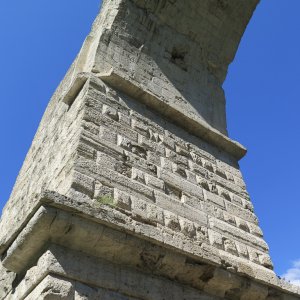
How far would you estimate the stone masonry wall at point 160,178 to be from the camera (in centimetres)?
341

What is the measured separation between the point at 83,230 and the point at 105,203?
494 millimetres

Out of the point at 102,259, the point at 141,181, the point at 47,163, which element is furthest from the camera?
the point at 47,163

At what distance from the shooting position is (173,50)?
6.16 m

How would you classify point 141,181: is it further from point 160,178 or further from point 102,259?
point 102,259

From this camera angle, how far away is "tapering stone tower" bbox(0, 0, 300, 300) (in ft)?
8.97

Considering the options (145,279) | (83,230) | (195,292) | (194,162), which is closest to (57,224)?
(83,230)

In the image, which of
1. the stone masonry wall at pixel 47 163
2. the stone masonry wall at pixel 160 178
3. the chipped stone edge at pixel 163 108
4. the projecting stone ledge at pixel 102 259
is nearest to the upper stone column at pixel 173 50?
the chipped stone edge at pixel 163 108

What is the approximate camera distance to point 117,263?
2896 millimetres

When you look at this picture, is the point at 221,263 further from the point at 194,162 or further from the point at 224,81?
the point at 224,81

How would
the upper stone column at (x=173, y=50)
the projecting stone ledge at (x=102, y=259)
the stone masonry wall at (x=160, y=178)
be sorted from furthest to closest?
the upper stone column at (x=173, y=50)
the stone masonry wall at (x=160, y=178)
the projecting stone ledge at (x=102, y=259)

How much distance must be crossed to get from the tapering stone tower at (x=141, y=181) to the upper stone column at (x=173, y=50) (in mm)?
22

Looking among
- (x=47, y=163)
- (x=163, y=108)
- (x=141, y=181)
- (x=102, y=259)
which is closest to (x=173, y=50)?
(x=163, y=108)

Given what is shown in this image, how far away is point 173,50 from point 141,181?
3.13 m

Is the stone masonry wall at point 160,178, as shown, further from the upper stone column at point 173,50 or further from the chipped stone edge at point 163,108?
the upper stone column at point 173,50
